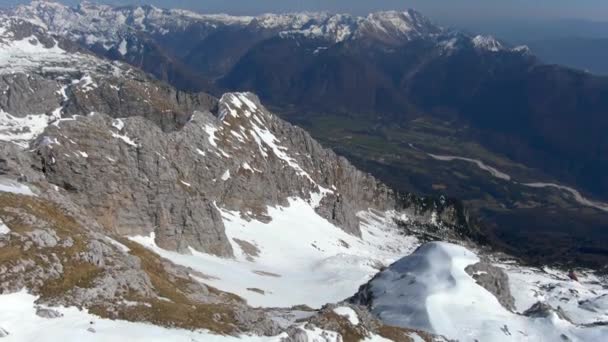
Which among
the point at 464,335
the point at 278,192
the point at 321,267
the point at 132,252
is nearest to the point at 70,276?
the point at 132,252

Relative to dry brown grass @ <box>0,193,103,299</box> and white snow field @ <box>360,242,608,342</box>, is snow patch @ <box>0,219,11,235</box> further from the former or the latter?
white snow field @ <box>360,242,608,342</box>

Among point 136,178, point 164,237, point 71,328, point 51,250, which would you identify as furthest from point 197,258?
point 71,328

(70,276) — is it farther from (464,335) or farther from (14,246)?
(464,335)

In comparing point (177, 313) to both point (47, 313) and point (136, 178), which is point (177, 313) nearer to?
point (47, 313)

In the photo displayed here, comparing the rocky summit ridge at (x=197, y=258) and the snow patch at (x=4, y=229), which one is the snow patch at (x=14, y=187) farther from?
the snow patch at (x=4, y=229)


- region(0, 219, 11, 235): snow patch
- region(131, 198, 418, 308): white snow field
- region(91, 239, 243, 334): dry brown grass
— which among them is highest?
region(0, 219, 11, 235): snow patch

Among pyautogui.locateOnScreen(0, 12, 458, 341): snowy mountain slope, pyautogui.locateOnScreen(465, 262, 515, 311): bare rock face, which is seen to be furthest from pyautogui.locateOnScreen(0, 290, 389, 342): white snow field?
pyautogui.locateOnScreen(465, 262, 515, 311): bare rock face
